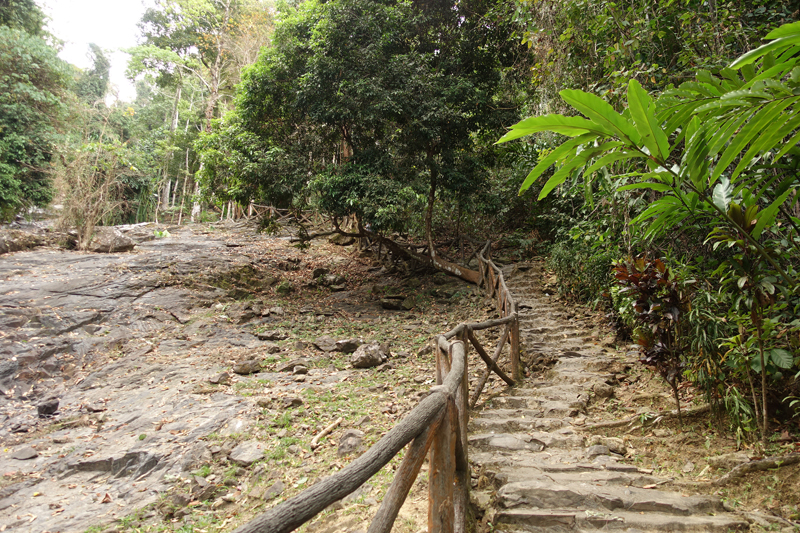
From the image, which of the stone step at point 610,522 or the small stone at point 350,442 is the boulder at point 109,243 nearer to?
the small stone at point 350,442

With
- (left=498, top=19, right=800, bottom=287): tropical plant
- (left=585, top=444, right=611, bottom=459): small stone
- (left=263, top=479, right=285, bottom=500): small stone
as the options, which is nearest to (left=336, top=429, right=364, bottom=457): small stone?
(left=263, top=479, right=285, bottom=500): small stone

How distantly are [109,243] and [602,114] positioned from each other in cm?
1443

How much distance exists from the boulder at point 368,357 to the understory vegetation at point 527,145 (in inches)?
116

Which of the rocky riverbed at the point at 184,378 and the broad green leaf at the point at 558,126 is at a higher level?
the broad green leaf at the point at 558,126

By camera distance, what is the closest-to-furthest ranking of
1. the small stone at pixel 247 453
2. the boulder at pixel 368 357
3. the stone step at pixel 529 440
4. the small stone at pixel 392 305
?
1. the stone step at pixel 529 440
2. the small stone at pixel 247 453
3. the boulder at pixel 368 357
4. the small stone at pixel 392 305

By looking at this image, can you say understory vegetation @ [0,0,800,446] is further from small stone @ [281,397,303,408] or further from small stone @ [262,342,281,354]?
small stone @ [281,397,303,408]

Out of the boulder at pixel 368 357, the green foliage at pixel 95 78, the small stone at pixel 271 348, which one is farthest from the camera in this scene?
the green foliage at pixel 95 78

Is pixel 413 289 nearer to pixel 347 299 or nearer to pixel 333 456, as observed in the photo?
pixel 347 299

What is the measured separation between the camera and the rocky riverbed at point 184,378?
4262 mm

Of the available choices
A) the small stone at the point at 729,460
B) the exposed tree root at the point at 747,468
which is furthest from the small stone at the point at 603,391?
the exposed tree root at the point at 747,468

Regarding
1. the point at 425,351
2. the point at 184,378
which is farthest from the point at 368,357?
the point at 184,378

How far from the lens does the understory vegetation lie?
1623 mm

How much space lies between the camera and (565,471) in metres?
3.42

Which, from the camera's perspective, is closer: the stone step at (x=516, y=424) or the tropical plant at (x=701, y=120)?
the tropical plant at (x=701, y=120)
